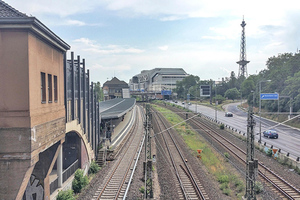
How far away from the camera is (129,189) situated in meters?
18.2

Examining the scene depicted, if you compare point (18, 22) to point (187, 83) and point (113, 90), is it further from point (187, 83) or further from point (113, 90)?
point (113, 90)

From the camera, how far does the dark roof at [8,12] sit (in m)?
10.7

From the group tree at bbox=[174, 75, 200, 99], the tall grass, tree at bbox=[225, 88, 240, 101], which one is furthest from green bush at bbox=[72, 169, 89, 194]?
tree at bbox=[174, 75, 200, 99]

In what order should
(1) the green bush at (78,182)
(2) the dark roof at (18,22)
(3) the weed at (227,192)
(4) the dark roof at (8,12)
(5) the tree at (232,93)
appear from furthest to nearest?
(5) the tree at (232,93) → (1) the green bush at (78,182) → (3) the weed at (227,192) → (4) the dark roof at (8,12) → (2) the dark roof at (18,22)

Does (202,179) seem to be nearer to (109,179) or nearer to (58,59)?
(109,179)

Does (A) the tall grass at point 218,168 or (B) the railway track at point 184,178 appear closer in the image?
(B) the railway track at point 184,178

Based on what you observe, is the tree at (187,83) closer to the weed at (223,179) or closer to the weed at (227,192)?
the weed at (223,179)

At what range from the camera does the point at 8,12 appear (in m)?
11.1

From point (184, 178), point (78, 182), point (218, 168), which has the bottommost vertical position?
point (218, 168)

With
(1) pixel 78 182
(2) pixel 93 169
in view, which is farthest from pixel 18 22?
(2) pixel 93 169

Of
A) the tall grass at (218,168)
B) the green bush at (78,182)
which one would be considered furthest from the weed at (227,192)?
the green bush at (78,182)

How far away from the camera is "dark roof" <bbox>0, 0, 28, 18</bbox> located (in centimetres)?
1069

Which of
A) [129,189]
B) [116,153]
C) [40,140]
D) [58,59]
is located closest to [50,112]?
[40,140]

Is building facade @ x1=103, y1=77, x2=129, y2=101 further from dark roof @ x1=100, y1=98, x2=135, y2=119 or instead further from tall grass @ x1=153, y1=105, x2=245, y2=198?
tall grass @ x1=153, y1=105, x2=245, y2=198
